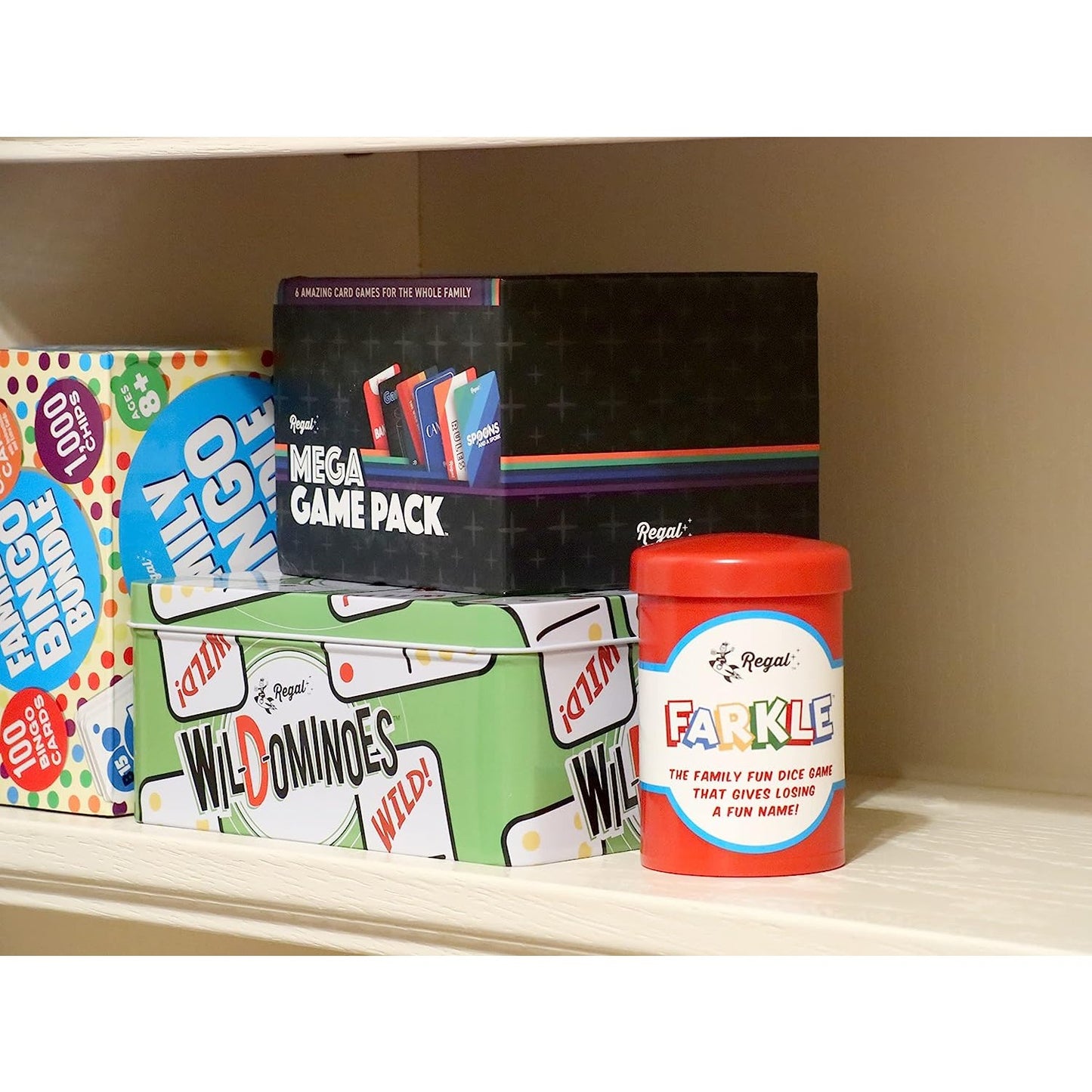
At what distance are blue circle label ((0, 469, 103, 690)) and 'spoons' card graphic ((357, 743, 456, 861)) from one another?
19cm

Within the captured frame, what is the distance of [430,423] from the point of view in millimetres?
830

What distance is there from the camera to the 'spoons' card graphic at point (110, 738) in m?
0.90

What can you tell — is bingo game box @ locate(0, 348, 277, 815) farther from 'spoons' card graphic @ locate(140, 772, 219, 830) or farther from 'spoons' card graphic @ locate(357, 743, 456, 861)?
'spoons' card graphic @ locate(357, 743, 456, 861)

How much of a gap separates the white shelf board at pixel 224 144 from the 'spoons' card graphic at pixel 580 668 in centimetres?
21

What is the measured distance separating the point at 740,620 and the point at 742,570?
0.02m

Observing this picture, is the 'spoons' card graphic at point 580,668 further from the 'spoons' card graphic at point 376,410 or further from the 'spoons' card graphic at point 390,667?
the 'spoons' card graphic at point 376,410

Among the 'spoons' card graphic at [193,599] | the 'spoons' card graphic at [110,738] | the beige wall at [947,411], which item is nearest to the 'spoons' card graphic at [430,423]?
the 'spoons' card graphic at [193,599]

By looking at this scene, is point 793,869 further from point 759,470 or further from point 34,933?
point 34,933

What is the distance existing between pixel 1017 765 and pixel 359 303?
47 cm

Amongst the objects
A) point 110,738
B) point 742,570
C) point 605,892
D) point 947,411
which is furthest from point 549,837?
point 947,411

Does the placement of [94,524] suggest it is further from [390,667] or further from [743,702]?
[743,702]

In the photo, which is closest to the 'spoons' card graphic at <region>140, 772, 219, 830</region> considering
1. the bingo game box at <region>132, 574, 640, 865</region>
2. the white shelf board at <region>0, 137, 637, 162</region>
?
the bingo game box at <region>132, 574, 640, 865</region>

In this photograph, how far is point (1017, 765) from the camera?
99 centimetres

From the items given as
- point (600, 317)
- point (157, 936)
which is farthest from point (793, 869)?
point (157, 936)
